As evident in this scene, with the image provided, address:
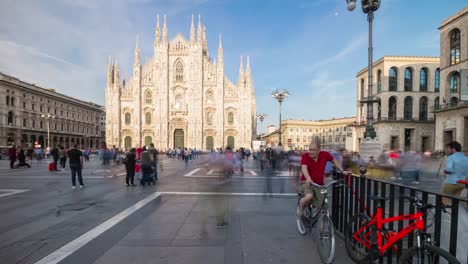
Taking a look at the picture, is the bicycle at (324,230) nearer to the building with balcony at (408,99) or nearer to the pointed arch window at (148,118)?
the building with balcony at (408,99)

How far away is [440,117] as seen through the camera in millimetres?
32188

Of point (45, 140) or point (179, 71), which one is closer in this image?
point (179, 71)

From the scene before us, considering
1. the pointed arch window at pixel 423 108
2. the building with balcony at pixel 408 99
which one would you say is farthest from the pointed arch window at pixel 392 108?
the pointed arch window at pixel 423 108

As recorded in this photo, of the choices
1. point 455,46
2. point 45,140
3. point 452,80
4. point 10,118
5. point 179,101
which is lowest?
point 45,140

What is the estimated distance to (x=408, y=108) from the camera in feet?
148

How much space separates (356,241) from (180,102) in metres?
47.3

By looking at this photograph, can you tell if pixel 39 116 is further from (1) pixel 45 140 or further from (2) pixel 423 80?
(2) pixel 423 80

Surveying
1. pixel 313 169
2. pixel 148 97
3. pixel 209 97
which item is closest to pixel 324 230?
pixel 313 169

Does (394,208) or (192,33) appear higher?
(192,33)

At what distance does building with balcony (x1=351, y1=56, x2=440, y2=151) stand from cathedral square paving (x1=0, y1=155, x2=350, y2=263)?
145ft

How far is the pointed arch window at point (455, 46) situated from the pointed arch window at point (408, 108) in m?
13.8

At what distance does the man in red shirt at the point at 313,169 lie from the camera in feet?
12.9

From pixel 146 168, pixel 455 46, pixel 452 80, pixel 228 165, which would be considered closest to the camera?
pixel 228 165

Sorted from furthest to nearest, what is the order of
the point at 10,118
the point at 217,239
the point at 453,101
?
the point at 10,118 → the point at 453,101 → the point at 217,239
